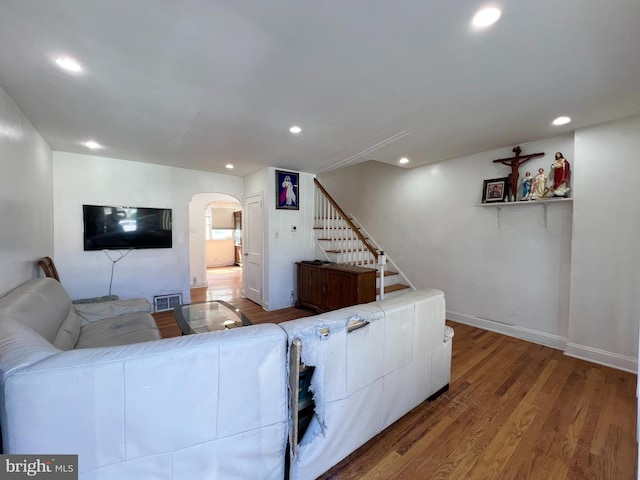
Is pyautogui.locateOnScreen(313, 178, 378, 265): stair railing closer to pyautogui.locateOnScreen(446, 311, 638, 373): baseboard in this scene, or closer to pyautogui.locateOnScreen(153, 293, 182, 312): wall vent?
pyautogui.locateOnScreen(446, 311, 638, 373): baseboard

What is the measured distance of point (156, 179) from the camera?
14.3 ft

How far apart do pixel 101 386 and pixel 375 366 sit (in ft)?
4.34

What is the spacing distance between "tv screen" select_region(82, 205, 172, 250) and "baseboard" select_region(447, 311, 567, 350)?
4906 mm

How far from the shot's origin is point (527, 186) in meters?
3.24

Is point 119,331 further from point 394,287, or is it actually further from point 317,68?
point 394,287

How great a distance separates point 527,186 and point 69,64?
14.9ft

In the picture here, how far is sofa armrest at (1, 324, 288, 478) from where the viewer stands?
879 millimetres

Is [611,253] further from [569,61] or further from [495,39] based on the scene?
[495,39]

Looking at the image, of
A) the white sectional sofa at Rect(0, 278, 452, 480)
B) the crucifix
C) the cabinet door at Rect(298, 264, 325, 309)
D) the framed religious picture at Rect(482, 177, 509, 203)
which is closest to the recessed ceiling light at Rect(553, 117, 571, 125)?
the crucifix

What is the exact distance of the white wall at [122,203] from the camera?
3732mm

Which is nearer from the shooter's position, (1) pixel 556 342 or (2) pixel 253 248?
(1) pixel 556 342

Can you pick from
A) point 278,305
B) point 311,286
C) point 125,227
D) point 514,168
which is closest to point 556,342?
point 514,168

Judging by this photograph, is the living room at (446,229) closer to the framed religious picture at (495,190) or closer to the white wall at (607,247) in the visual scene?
the white wall at (607,247)

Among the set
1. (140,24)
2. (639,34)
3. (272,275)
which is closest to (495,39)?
(639,34)
